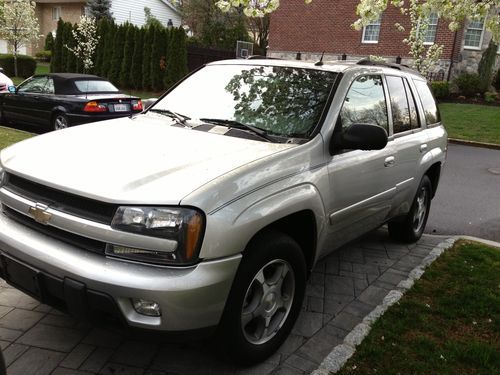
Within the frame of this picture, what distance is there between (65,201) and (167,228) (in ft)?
2.10

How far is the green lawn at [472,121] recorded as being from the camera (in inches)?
542

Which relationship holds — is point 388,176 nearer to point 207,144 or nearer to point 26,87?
point 207,144

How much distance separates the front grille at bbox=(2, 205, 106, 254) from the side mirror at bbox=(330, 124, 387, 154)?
166cm

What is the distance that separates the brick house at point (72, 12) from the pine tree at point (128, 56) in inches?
622

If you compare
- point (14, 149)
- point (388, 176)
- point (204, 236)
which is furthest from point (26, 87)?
point (204, 236)

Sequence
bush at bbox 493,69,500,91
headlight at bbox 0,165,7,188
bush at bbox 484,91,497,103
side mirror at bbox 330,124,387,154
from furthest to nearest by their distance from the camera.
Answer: bush at bbox 493,69,500,91 < bush at bbox 484,91,497,103 < side mirror at bbox 330,124,387,154 < headlight at bbox 0,165,7,188

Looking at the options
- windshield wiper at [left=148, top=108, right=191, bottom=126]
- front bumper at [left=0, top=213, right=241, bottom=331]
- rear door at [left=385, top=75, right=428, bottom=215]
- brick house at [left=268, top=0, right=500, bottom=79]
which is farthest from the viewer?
brick house at [left=268, top=0, right=500, bottom=79]

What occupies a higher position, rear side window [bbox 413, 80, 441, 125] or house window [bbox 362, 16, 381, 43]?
house window [bbox 362, 16, 381, 43]

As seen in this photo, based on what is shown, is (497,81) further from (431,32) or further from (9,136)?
(9,136)

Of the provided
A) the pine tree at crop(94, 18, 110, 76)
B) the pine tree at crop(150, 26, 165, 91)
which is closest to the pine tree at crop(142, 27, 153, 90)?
the pine tree at crop(150, 26, 165, 91)

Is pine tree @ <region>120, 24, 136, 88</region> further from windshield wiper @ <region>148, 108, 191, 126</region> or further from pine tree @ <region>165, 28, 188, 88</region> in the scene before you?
windshield wiper @ <region>148, 108, 191, 126</region>

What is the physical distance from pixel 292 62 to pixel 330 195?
1.29 m

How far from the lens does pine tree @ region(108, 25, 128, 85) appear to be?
2164cm

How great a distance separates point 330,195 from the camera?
10.7 ft
